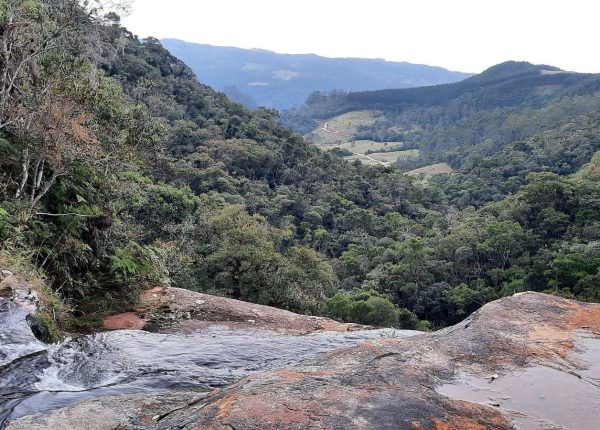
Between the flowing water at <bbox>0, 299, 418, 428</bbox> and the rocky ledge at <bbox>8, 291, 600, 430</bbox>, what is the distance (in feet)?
2.04

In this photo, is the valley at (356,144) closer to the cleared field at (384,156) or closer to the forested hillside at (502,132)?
the cleared field at (384,156)

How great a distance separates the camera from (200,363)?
23.0 feet

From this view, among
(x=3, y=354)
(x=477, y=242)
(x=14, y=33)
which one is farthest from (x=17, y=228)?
(x=477, y=242)

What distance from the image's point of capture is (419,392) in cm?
404

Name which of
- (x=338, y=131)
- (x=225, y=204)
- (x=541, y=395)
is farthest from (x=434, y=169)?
(x=541, y=395)

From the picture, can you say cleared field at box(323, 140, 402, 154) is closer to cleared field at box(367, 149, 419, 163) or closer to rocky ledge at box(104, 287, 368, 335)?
cleared field at box(367, 149, 419, 163)

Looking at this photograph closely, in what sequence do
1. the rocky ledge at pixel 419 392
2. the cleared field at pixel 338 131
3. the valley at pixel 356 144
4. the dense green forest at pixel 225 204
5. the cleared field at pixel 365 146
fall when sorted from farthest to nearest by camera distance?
the cleared field at pixel 338 131
the cleared field at pixel 365 146
the valley at pixel 356 144
the dense green forest at pixel 225 204
the rocky ledge at pixel 419 392

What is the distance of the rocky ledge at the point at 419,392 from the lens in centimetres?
360

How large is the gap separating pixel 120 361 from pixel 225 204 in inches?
1122

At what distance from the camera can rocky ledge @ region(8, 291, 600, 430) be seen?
3.60m

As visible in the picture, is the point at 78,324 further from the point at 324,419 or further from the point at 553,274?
the point at 553,274

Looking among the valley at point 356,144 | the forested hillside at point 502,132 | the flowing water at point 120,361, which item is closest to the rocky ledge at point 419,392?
the flowing water at point 120,361

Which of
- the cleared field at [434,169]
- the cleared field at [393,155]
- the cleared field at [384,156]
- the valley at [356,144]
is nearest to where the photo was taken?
the cleared field at [434,169]

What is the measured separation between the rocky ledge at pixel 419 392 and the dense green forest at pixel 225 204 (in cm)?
418
